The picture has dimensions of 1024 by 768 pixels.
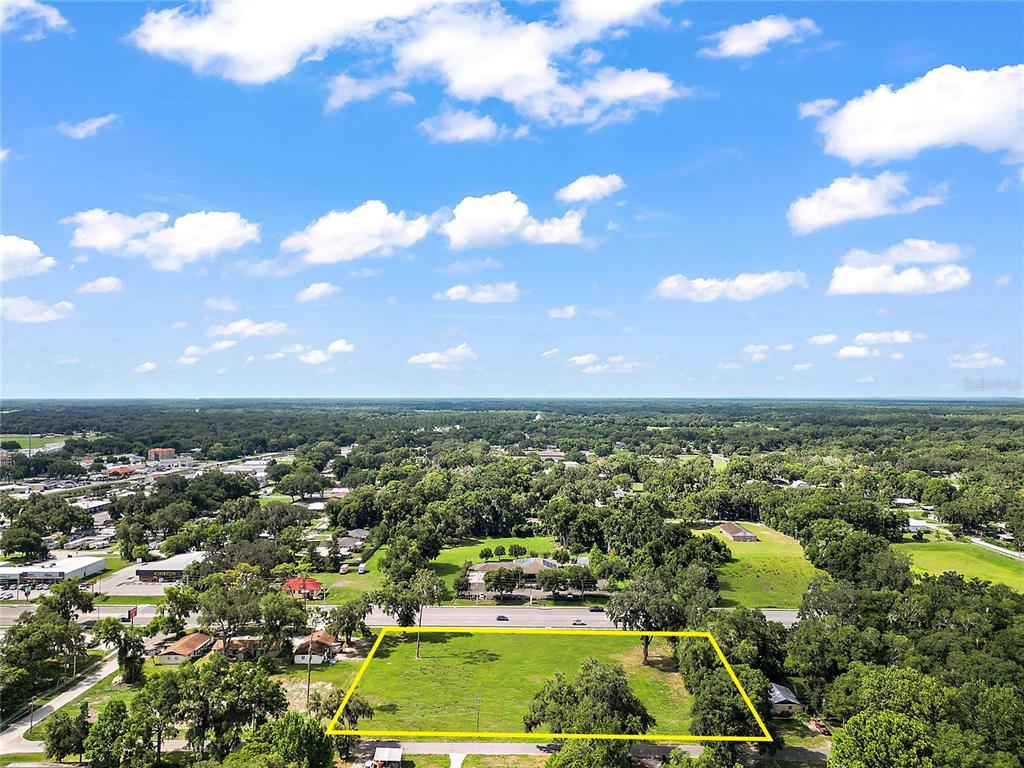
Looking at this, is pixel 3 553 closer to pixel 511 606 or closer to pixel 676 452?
pixel 511 606

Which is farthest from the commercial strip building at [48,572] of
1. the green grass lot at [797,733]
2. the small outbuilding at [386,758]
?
the green grass lot at [797,733]

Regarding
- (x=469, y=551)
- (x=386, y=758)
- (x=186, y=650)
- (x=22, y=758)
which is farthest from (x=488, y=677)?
(x=469, y=551)

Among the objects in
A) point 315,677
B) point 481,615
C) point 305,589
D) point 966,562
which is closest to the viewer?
point 315,677

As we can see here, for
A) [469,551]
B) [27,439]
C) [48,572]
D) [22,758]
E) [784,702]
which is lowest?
[469,551]

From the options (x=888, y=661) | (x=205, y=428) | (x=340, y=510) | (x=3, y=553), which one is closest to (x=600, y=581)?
(x=888, y=661)

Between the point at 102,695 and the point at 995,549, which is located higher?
the point at 102,695

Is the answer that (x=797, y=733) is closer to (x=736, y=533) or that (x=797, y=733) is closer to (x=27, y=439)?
(x=736, y=533)

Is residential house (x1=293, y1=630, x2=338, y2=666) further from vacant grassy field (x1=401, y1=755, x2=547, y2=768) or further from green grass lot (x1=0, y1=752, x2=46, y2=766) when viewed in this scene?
green grass lot (x1=0, y1=752, x2=46, y2=766)
